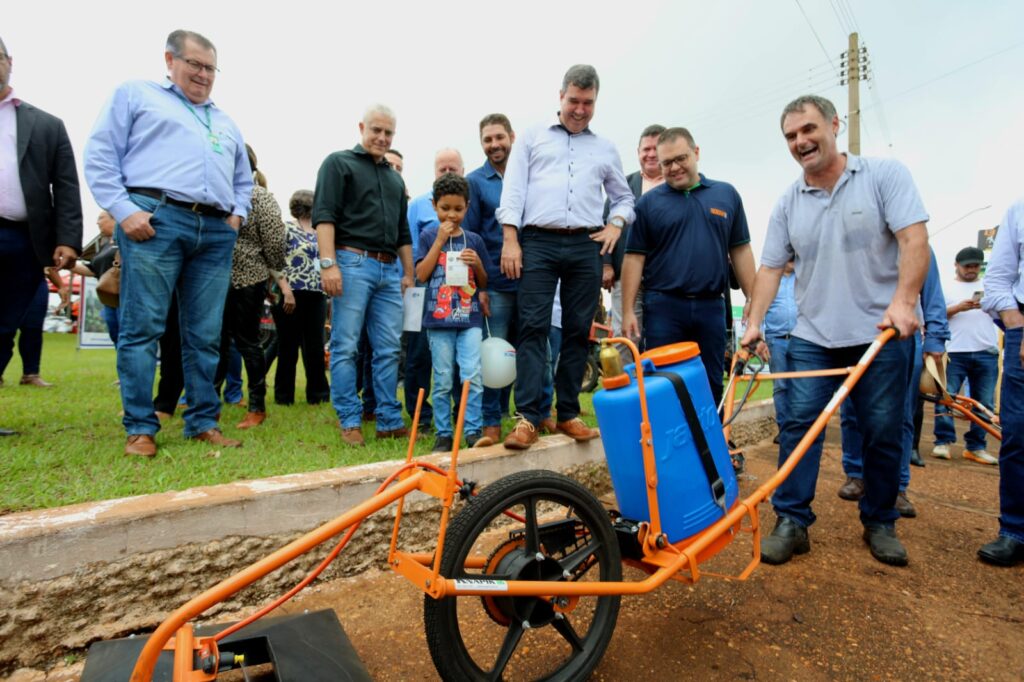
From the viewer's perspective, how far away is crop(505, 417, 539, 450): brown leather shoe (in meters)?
3.24

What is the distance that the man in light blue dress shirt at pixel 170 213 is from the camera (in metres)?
2.98

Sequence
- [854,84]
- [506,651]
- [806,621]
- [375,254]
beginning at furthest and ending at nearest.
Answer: [854,84] → [375,254] → [806,621] → [506,651]

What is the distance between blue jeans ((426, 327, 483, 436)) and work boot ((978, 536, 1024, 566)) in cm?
276

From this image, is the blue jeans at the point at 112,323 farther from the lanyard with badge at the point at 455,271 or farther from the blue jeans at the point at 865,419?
the blue jeans at the point at 865,419

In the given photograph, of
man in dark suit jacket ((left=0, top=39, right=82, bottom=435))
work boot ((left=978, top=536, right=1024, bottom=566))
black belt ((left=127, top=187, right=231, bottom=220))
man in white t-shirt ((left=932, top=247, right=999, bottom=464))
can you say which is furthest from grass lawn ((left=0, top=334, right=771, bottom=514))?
man in white t-shirt ((left=932, top=247, right=999, bottom=464))

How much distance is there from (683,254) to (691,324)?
443mm

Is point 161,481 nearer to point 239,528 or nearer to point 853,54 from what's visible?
point 239,528

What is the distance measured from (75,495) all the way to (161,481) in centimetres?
31

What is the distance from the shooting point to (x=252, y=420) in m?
4.04

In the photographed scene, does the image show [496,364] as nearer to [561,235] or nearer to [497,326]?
[497,326]

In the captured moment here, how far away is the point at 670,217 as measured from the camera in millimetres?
3734

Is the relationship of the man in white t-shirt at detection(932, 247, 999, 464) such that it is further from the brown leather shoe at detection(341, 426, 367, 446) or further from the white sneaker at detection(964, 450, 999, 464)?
the brown leather shoe at detection(341, 426, 367, 446)

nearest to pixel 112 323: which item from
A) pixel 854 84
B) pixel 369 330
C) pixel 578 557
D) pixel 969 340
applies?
pixel 369 330

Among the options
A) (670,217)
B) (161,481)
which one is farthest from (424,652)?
(670,217)
